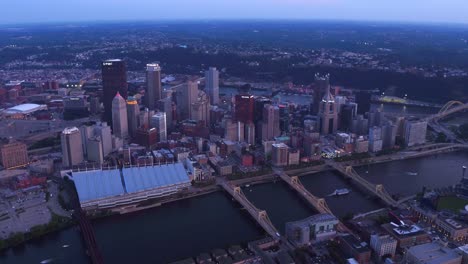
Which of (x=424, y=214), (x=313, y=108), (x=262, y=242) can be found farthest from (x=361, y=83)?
(x=262, y=242)

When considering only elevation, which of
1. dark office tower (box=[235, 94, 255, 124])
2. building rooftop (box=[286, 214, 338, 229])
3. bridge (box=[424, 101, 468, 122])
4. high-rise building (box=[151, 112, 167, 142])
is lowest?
bridge (box=[424, 101, 468, 122])

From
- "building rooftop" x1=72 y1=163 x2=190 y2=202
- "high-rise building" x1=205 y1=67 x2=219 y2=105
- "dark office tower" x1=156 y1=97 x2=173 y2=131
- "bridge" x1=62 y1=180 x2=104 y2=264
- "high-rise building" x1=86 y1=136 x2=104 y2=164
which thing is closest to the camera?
"bridge" x1=62 y1=180 x2=104 y2=264

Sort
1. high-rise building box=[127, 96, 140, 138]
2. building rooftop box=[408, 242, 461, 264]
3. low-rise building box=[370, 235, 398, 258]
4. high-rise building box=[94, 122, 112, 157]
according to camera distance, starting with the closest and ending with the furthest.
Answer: building rooftop box=[408, 242, 461, 264], low-rise building box=[370, 235, 398, 258], high-rise building box=[94, 122, 112, 157], high-rise building box=[127, 96, 140, 138]

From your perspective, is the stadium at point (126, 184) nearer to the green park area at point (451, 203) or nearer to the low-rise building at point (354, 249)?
the low-rise building at point (354, 249)

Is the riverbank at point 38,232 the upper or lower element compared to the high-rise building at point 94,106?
lower

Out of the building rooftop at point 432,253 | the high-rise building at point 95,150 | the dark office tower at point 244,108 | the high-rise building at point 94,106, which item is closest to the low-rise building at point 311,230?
the building rooftop at point 432,253

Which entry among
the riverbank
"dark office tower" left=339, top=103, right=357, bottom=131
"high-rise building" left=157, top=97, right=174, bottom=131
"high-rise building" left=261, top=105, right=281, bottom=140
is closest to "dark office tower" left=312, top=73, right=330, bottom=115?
"dark office tower" left=339, top=103, right=357, bottom=131

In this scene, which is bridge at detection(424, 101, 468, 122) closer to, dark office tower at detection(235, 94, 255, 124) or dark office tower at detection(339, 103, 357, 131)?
dark office tower at detection(339, 103, 357, 131)
